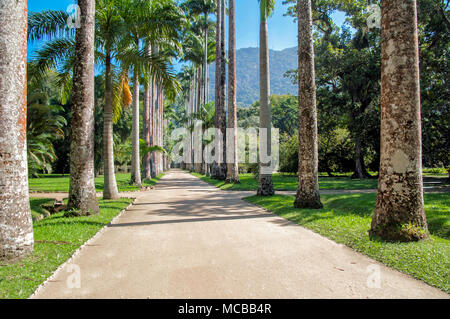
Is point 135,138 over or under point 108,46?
under

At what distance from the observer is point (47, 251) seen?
16.4ft

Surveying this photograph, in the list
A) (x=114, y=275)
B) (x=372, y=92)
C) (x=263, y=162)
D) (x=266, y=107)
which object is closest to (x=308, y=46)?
(x=266, y=107)

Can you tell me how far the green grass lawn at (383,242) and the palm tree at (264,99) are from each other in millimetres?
2489

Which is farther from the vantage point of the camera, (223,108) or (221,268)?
(223,108)

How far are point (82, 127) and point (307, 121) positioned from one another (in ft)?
22.4

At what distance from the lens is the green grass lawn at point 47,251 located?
361cm

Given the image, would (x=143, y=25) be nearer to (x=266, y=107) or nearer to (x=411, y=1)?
(x=266, y=107)

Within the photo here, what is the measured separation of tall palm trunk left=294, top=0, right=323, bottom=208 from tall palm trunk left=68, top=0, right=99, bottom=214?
644cm

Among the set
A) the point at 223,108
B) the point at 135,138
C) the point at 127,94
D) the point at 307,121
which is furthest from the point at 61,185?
the point at 307,121

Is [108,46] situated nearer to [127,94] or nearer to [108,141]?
[127,94]

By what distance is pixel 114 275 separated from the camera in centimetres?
405

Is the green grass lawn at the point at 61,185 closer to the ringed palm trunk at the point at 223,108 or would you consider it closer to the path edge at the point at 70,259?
the ringed palm trunk at the point at 223,108

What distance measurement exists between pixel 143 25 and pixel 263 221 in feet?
30.5

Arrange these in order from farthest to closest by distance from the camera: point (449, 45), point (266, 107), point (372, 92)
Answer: point (372, 92) → point (449, 45) → point (266, 107)
